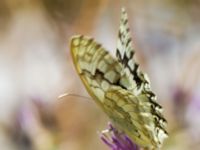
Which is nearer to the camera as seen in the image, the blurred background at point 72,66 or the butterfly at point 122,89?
the butterfly at point 122,89

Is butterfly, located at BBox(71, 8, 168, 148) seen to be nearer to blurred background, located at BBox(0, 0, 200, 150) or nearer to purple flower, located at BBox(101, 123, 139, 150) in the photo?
purple flower, located at BBox(101, 123, 139, 150)

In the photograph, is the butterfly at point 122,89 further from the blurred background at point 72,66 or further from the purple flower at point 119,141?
the blurred background at point 72,66

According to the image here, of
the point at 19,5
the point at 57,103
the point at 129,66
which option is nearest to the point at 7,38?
the point at 19,5

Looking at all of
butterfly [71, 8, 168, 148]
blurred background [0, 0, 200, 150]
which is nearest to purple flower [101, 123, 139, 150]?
butterfly [71, 8, 168, 148]

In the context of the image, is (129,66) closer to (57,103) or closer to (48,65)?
(57,103)

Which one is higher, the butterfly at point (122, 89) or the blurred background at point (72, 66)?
the blurred background at point (72, 66)

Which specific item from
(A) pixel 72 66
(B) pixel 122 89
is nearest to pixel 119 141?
(B) pixel 122 89

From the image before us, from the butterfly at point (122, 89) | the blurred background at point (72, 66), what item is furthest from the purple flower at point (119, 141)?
the blurred background at point (72, 66)
